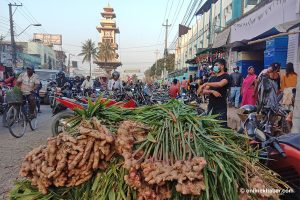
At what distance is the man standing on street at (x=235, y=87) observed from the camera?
11703 mm

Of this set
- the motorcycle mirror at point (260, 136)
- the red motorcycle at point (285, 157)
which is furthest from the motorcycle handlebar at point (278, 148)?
the motorcycle mirror at point (260, 136)

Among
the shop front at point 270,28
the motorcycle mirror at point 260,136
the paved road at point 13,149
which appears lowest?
the paved road at point 13,149

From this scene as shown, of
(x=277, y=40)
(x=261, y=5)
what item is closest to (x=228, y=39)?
(x=261, y=5)

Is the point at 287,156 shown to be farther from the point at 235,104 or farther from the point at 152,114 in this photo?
the point at 235,104

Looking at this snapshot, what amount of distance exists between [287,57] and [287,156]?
8105 mm

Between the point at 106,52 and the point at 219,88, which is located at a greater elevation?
the point at 106,52

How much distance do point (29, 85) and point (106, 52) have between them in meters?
65.7

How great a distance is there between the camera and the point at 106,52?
72375 millimetres

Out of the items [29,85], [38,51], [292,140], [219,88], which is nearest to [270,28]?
[219,88]

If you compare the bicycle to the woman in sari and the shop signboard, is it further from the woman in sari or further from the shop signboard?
the shop signboard

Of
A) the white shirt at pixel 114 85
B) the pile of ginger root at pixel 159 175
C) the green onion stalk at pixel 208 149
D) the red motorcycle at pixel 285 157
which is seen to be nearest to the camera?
the pile of ginger root at pixel 159 175

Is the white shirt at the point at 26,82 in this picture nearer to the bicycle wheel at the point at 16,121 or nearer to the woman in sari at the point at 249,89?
the bicycle wheel at the point at 16,121

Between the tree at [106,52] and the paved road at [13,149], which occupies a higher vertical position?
the tree at [106,52]

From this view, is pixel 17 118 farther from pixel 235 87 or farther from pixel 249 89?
pixel 235 87
